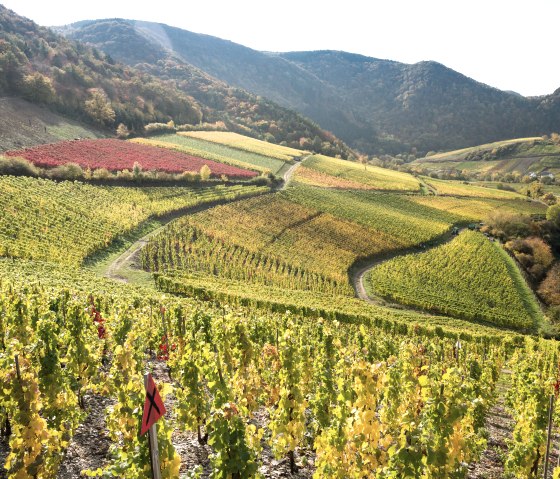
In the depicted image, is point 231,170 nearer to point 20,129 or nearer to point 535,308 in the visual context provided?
point 20,129

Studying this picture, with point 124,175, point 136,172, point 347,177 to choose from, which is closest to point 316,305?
point 124,175

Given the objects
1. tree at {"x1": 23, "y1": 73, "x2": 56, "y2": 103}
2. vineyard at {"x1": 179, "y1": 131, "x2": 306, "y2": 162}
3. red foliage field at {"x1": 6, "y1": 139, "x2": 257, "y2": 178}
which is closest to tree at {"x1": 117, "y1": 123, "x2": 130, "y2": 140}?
red foliage field at {"x1": 6, "y1": 139, "x2": 257, "y2": 178}

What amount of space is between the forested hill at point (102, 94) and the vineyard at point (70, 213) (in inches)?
2129

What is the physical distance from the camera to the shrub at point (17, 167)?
219 feet

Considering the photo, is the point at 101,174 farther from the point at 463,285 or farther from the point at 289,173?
the point at 463,285

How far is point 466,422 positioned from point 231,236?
172ft

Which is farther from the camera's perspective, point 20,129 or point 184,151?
point 184,151

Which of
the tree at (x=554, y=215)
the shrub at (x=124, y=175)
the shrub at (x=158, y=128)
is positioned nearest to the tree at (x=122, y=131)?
the shrub at (x=158, y=128)

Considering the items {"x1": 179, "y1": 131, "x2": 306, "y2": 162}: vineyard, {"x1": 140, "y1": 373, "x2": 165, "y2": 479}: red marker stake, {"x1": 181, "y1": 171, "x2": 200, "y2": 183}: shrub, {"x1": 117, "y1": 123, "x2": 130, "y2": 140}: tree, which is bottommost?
{"x1": 140, "y1": 373, "x2": 165, "y2": 479}: red marker stake

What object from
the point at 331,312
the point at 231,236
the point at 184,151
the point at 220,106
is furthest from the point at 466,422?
the point at 220,106

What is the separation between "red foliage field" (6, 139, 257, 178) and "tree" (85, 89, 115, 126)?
1764 cm

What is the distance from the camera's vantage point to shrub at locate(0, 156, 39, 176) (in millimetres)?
66625

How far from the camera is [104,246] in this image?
179 feet

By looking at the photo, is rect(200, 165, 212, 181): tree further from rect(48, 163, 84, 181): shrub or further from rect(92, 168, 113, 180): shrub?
rect(48, 163, 84, 181): shrub
